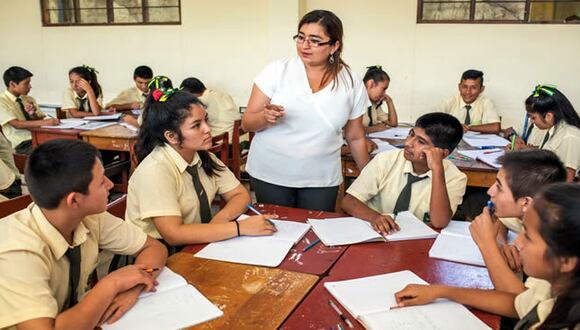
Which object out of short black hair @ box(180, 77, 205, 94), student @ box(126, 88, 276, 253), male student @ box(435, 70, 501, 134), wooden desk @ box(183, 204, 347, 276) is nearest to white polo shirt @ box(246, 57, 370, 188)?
student @ box(126, 88, 276, 253)

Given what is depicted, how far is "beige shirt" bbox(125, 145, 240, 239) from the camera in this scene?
165cm

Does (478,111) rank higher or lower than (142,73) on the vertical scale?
lower

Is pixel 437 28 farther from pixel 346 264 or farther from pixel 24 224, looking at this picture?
pixel 24 224

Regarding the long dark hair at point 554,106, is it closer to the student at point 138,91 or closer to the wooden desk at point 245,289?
the wooden desk at point 245,289

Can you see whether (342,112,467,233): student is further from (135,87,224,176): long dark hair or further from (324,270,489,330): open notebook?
(135,87,224,176): long dark hair

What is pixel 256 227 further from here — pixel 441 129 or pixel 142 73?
pixel 142 73

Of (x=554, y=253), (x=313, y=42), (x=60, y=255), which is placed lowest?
(x=60, y=255)

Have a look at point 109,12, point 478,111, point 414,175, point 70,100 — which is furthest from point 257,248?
point 109,12

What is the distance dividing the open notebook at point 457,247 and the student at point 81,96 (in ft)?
11.6

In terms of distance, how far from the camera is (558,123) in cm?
287

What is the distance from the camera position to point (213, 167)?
199 centimetres

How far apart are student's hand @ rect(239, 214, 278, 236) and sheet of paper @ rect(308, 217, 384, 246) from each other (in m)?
0.17

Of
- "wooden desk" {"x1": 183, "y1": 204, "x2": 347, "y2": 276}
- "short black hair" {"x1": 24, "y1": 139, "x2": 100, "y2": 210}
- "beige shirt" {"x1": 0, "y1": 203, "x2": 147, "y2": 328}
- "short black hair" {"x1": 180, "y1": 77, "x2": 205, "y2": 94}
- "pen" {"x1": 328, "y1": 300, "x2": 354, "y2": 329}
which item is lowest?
"pen" {"x1": 328, "y1": 300, "x2": 354, "y2": 329}

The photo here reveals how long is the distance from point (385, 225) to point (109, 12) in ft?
A: 16.4
